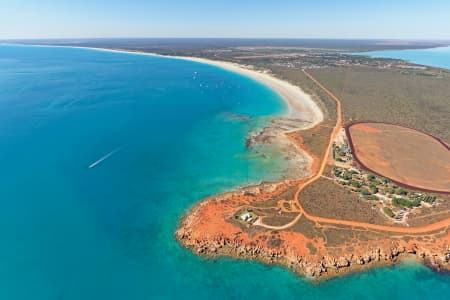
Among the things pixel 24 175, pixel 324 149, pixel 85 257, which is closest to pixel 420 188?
pixel 324 149

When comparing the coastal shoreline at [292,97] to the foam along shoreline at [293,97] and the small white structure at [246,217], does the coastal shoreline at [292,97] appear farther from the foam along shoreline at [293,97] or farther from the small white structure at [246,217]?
the small white structure at [246,217]

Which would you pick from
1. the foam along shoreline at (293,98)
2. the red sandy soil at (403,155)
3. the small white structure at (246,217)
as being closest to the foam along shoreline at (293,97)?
the foam along shoreline at (293,98)

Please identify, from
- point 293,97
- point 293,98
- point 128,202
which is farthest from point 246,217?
point 293,97

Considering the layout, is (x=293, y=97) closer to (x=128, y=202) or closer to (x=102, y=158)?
(x=102, y=158)

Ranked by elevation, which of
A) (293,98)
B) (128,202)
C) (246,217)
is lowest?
(128,202)

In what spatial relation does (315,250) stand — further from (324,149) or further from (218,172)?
(324,149)

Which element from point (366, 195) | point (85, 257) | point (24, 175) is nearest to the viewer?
point (85, 257)
